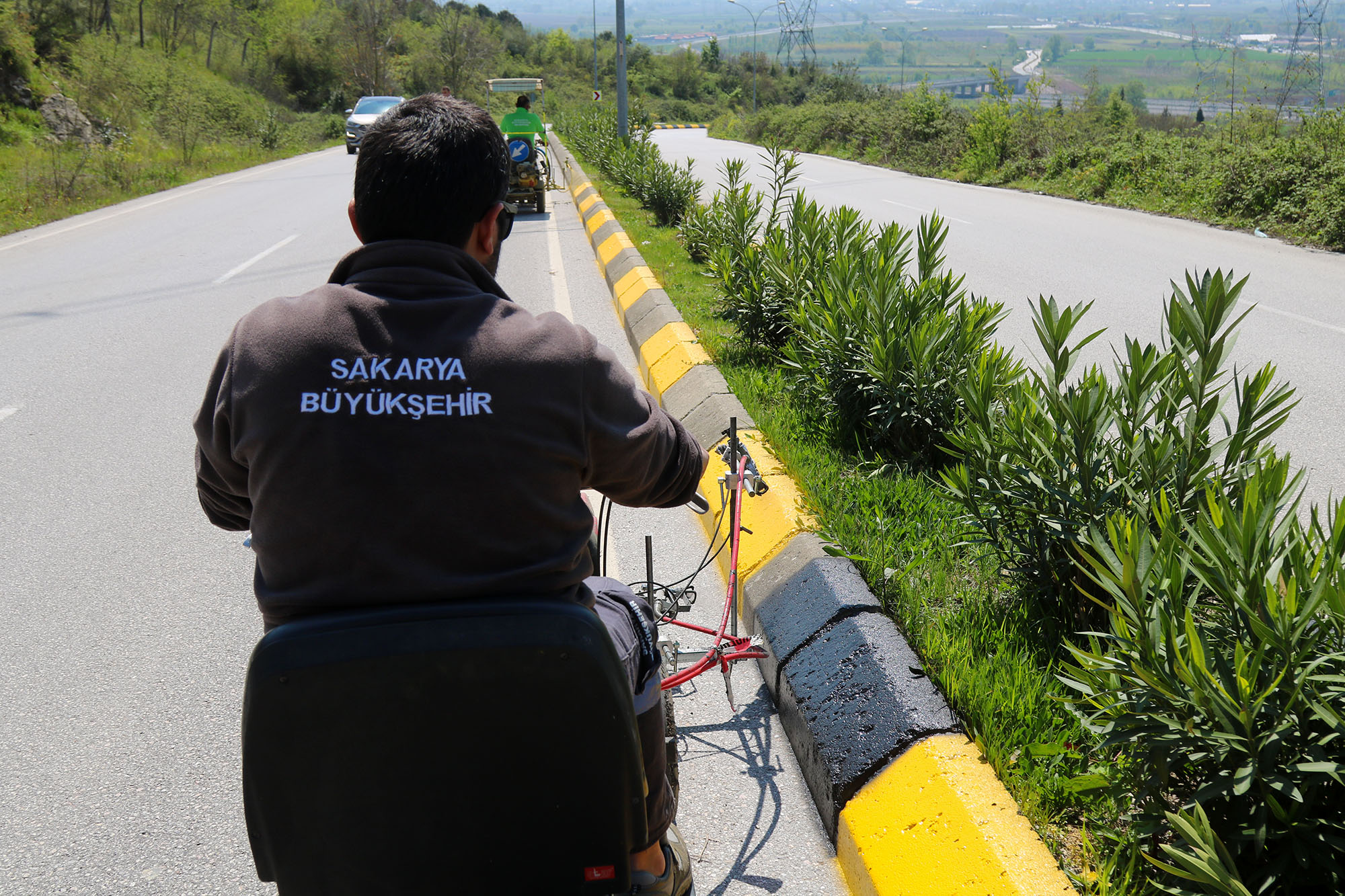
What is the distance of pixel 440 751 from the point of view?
1.50 meters

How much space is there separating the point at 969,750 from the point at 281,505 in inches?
71.8

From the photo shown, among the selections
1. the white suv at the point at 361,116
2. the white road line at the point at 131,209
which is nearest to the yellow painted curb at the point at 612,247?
the white road line at the point at 131,209

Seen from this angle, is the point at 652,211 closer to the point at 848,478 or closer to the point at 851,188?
the point at 851,188

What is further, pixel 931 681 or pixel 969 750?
pixel 931 681

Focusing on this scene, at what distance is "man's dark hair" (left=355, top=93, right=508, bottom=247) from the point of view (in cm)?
178

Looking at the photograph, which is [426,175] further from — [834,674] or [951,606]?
[951,606]

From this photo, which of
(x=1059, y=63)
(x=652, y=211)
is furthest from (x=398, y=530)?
(x=1059, y=63)

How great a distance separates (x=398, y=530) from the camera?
1.60 metres

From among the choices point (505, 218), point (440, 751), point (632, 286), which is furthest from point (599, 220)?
point (440, 751)

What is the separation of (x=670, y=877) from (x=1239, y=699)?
43.9 inches

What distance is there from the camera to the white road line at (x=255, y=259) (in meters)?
11.2

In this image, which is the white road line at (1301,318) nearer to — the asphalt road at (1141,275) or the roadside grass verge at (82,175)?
the asphalt road at (1141,275)

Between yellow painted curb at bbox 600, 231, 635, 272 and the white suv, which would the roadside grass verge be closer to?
the white suv

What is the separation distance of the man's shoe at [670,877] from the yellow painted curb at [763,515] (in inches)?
58.2
